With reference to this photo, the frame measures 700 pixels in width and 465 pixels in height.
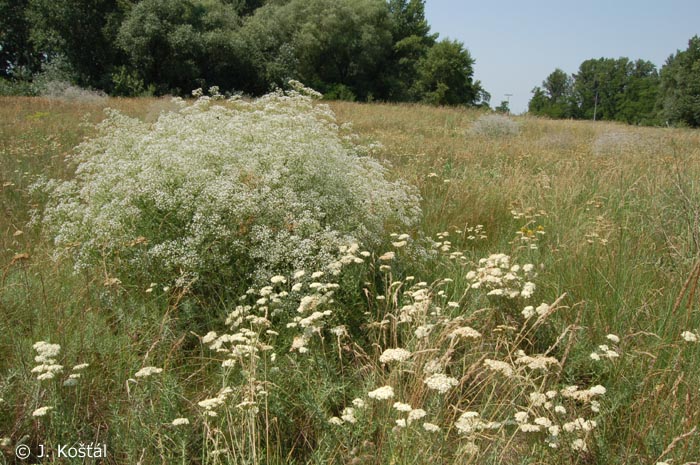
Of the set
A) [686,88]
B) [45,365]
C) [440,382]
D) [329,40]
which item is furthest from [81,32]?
[686,88]

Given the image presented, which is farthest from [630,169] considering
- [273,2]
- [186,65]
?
[273,2]

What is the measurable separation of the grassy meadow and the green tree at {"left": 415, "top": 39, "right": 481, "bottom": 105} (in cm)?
3730

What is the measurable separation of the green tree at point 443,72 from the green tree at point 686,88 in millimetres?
15657

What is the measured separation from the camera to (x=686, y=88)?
4166 centimetres

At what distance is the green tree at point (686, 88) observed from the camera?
38469 mm

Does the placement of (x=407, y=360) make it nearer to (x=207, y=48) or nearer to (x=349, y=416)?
(x=349, y=416)

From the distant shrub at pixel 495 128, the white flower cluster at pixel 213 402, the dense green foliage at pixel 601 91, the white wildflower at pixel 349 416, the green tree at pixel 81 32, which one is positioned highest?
the dense green foliage at pixel 601 91

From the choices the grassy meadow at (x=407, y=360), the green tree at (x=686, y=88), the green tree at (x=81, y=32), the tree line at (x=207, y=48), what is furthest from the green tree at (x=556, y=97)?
the grassy meadow at (x=407, y=360)

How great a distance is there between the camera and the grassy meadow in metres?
1.96

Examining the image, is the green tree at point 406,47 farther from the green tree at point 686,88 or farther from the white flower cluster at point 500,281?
the white flower cluster at point 500,281

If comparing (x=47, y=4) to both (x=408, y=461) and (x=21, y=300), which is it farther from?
(x=408, y=461)

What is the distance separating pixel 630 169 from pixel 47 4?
30.0 metres

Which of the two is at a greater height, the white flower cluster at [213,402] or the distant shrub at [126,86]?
the distant shrub at [126,86]

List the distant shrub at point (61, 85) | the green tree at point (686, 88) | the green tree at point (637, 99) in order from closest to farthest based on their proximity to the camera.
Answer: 1. the distant shrub at point (61, 85)
2. the green tree at point (686, 88)
3. the green tree at point (637, 99)
